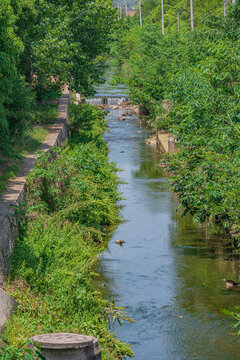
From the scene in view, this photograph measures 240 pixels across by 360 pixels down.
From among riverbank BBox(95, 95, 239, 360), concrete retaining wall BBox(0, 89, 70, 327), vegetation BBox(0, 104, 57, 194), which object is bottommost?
riverbank BBox(95, 95, 239, 360)

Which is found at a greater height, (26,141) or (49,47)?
(49,47)

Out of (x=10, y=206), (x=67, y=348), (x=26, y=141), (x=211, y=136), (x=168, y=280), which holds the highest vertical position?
(x=211, y=136)

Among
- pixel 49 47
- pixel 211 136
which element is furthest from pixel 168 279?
pixel 49 47

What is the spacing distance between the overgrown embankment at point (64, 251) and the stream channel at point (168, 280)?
593 millimetres

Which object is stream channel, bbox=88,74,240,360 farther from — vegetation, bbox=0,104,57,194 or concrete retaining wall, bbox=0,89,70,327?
vegetation, bbox=0,104,57,194

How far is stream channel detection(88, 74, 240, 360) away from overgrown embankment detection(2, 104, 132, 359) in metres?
0.59

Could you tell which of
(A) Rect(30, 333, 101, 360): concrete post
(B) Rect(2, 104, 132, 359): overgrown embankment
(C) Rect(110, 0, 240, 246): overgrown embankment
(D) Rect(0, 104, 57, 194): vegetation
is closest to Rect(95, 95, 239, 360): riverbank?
(B) Rect(2, 104, 132, 359): overgrown embankment

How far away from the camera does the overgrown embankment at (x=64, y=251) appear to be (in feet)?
35.6

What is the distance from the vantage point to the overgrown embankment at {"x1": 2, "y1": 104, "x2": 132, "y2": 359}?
427 inches

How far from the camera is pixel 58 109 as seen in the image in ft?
98.0

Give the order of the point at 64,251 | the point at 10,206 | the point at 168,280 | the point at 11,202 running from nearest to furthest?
the point at 10,206 → the point at 64,251 → the point at 11,202 → the point at 168,280

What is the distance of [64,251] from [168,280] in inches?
112

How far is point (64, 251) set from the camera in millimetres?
14008

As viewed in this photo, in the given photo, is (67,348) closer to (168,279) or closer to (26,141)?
(168,279)
